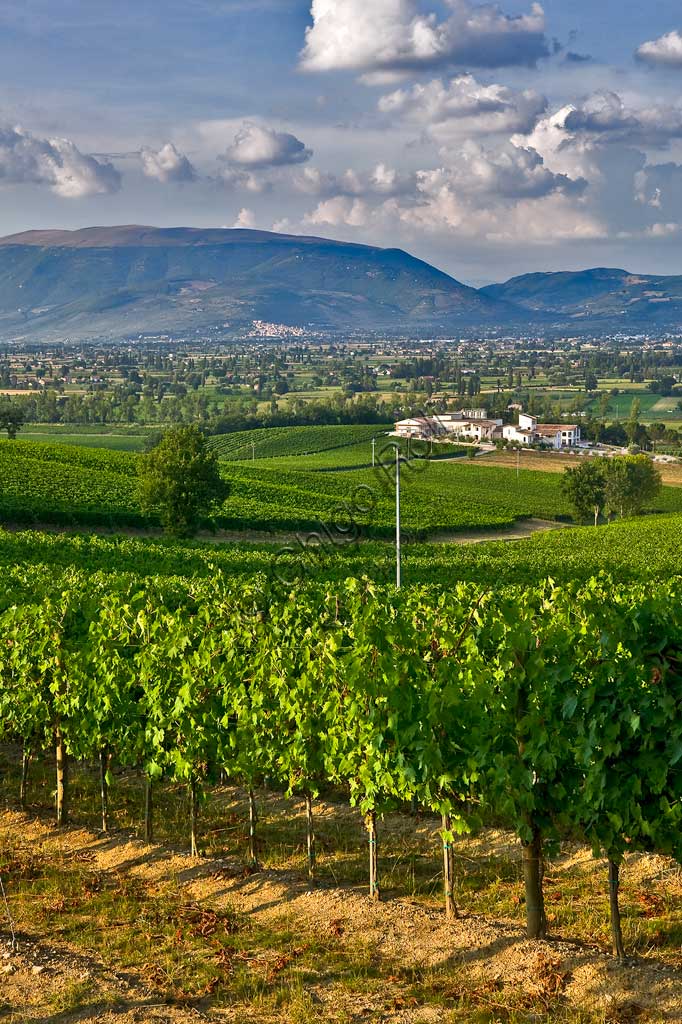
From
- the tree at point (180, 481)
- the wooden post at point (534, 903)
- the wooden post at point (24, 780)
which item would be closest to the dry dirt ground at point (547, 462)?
the tree at point (180, 481)

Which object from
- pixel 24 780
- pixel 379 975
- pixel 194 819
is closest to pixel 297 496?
pixel 24 780

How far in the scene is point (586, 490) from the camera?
281ft

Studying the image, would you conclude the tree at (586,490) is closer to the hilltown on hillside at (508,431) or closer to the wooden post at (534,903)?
the hilltown on hillside at (508,431)

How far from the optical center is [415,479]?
96625mm

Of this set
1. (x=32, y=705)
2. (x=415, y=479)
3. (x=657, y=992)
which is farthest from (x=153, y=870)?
(x=415, y=479)

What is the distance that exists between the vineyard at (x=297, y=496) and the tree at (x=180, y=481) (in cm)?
429

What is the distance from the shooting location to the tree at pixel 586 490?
85625 millimetres

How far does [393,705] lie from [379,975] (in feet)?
9.64

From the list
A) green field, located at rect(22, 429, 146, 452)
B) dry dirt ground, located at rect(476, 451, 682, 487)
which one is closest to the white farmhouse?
dry dirt ground, located at rect(476, 451, 682, 487)

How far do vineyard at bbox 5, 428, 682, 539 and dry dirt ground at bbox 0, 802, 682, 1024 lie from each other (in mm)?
46648

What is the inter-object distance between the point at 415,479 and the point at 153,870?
83801mm

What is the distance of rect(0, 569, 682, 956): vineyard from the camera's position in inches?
409

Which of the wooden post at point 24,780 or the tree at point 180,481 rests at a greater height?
the tree at point 180,481

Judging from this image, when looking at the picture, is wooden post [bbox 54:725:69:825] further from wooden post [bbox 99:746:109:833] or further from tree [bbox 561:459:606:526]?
tree [bbox 561:459:606:526]
